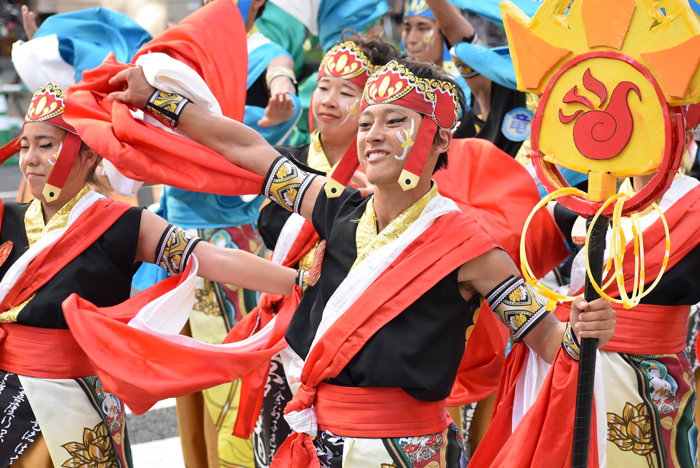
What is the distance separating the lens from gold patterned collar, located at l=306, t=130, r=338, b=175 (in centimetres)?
311

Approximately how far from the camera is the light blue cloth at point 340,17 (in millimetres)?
4137

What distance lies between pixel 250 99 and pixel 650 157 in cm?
273

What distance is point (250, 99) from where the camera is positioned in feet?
13.5

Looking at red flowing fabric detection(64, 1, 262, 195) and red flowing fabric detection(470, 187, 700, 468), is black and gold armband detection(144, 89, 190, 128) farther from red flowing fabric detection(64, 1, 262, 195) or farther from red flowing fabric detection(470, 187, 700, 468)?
red flowing fabric detection(470, 187, 700, 468)

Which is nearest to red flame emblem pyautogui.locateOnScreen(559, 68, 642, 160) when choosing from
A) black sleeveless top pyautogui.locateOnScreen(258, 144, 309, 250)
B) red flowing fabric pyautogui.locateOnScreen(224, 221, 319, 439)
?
red flowing fabric pyautogui.locateOnScreen(224, 221, 319, 439)

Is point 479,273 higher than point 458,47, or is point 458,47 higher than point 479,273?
point 458,47

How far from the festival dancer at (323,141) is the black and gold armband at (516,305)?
3.54ft

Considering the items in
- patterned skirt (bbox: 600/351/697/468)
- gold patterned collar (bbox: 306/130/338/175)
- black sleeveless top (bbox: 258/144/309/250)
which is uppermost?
gold patterned collar (bbox: 306/130/338/175)

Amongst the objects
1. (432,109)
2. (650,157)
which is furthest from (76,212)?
(650,157)

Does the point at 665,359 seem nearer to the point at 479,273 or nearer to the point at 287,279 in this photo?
the point at 479,273

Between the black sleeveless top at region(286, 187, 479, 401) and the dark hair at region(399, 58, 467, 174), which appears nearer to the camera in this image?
the black sleeveless top at region(286, 187, 479, 401)

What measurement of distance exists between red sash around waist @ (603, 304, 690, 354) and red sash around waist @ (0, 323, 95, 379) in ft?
5.41

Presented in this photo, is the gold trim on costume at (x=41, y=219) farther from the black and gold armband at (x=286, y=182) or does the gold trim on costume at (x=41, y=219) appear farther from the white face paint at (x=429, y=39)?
the white face paint at (x=429, y=39)

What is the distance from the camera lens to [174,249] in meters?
2.52
